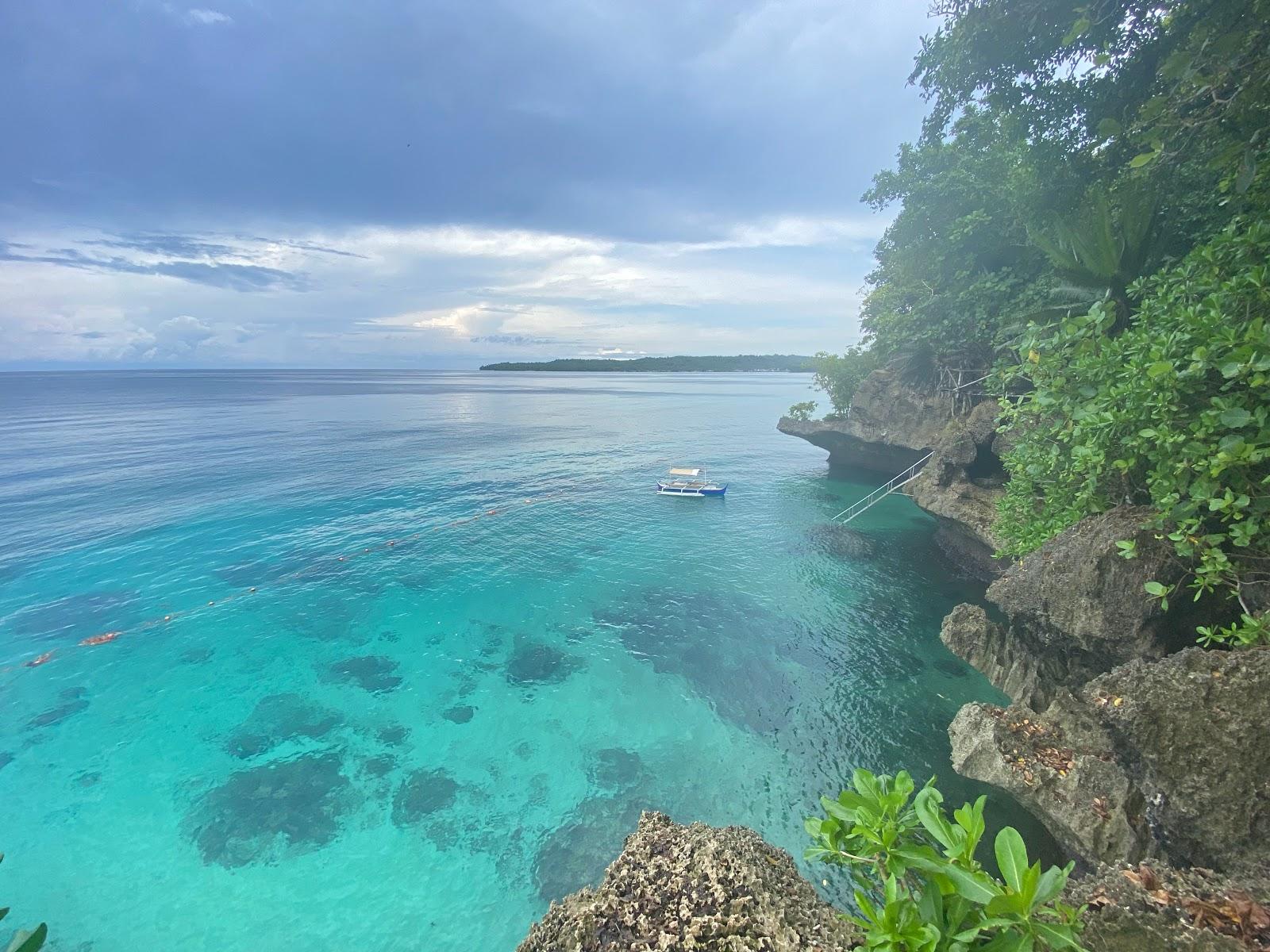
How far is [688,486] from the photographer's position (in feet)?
110

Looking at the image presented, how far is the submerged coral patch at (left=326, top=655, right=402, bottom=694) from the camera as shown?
15.1 metres

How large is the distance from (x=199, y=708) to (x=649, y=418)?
229ft

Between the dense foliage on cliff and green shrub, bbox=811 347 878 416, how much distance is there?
16.5 metres

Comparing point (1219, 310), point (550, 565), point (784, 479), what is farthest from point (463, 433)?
point (1219, 310)

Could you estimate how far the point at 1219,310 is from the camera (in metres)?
6.74

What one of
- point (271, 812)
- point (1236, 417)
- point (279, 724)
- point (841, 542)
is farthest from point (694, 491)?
point (1236, 417)

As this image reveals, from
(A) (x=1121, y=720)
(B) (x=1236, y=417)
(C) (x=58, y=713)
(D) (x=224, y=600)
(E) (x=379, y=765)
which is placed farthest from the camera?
(D) (x=224, y=600)

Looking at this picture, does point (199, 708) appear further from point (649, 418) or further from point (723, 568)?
point (649, 418)

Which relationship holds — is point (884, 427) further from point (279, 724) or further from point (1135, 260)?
point (279, 724)

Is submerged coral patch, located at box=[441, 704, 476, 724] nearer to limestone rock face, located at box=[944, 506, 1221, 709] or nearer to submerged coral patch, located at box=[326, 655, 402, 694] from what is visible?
submerged coral patch, located at box=[326, 655, 402, 694]

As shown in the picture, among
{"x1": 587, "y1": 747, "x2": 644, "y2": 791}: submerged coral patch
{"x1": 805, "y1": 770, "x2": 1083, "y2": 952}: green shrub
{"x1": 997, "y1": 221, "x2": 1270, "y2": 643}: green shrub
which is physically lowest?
{"x1": 587, "y1": 747, "x2": 644, "y2": 791}: submerged coral patch

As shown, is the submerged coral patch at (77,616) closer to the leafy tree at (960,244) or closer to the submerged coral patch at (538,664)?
the submerged coral patch at (538,664)

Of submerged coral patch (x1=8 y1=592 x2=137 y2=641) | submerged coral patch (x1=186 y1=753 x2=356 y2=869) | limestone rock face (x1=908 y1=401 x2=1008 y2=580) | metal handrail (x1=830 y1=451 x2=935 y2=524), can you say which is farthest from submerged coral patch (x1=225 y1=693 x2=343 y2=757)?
metal handrail (x1=830 y1=451 x2=935 y2=524)

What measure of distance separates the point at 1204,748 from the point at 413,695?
1576 cm
